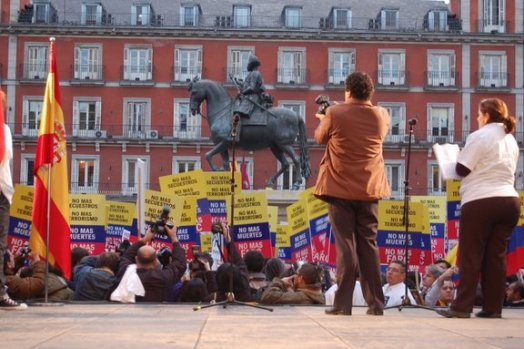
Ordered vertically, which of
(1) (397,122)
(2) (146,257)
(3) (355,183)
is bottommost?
(2) (146,257)

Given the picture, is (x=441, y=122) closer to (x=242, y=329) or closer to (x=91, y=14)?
(x=91, y=14)

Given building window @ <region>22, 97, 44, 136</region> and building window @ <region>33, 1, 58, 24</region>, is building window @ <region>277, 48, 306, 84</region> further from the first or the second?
building window @ <region>22, 97, 44, 136</region>

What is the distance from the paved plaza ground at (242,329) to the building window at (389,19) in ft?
143

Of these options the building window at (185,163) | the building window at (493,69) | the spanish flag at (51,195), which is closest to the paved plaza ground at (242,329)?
the spanish flag at (51,195)

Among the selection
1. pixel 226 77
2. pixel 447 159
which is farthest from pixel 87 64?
pixel 447 159

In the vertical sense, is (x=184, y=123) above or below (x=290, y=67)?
below

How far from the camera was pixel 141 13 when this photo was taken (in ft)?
162

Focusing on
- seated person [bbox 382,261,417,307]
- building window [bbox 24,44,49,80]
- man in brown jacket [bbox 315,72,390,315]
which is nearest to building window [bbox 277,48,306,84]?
building window [bbox 24,44,49,80]

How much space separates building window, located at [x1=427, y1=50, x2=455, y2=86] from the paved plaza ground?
4184 cm

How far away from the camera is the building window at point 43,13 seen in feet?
161

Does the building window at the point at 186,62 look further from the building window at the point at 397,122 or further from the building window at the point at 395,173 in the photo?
the building window at the point at 395,173

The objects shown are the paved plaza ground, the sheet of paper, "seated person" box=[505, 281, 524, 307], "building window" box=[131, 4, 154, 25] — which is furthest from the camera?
"building window" box=[131, 4, 154, 25]

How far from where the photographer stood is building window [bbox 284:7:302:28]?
49812 mm

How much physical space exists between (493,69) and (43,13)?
74.5 ft
